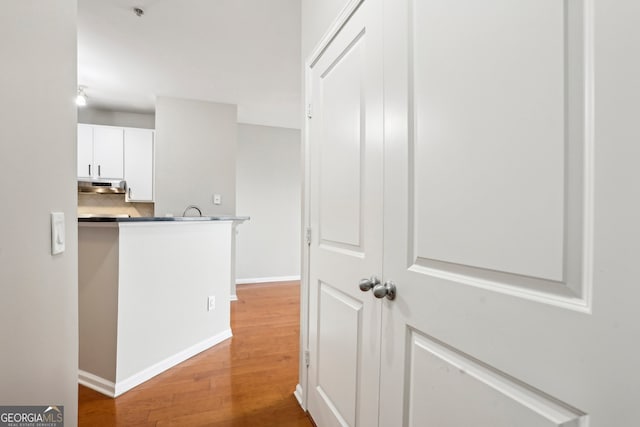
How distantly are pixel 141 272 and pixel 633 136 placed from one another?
231 cm

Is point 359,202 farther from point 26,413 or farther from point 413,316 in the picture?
point 26,413

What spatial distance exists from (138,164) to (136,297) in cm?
280

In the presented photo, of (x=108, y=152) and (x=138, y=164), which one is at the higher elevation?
(x=108, y=152)

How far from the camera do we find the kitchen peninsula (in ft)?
6.07

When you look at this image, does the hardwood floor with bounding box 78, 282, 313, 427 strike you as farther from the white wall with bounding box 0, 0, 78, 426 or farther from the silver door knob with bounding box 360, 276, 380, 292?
the silver door knob with bounding box 360, 276, 380, 292

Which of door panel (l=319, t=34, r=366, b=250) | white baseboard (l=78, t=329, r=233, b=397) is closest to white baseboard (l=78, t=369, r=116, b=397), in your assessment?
white baseboard (l=78, t=329, r=233, b=397)

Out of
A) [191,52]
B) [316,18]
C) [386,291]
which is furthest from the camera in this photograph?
[191,52]

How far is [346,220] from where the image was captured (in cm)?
129

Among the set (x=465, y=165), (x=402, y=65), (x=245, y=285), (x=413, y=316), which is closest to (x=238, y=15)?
(x=402, y=65)

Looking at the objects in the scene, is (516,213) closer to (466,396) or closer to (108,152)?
(466,396)

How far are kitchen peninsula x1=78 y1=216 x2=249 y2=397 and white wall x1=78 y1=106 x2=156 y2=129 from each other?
3.09 m

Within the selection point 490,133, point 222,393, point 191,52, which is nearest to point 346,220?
point 490,133

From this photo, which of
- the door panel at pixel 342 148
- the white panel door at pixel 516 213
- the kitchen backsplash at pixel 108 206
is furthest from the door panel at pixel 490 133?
the kitchen backsplash at pixel 108 206

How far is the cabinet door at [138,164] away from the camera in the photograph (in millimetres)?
4074
